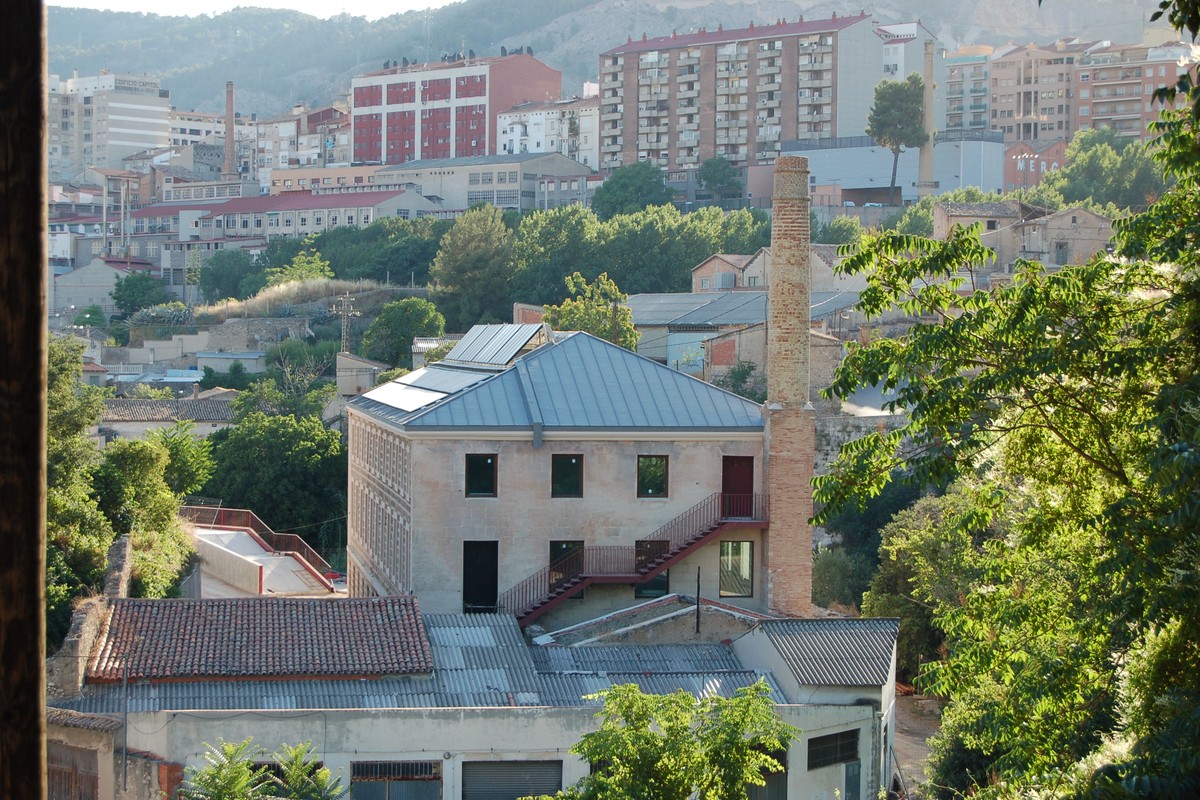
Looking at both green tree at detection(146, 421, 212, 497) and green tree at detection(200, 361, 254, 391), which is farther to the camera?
green tree at detection(200, 361, 254, 391)

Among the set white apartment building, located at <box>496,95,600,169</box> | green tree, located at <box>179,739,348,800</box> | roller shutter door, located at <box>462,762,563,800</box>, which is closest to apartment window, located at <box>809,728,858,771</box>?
roller shutter door, located at <box>462,762,563,800</box>

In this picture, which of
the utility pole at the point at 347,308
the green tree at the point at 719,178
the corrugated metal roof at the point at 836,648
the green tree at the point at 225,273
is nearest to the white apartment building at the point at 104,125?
the green tree at the point at 225,273

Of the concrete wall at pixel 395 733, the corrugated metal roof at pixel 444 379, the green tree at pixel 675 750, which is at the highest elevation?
the corrugated metal roof at pixel 444 379

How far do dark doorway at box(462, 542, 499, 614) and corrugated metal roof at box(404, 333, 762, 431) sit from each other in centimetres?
212

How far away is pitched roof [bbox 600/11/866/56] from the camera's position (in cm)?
9556

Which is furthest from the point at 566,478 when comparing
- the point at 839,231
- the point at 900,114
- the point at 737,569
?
the point at 900,114

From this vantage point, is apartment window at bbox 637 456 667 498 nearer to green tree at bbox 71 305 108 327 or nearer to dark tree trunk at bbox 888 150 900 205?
dark tree trunk at bbox 888 150 900 205

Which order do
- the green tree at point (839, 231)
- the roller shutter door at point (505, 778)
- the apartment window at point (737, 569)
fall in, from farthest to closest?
the green tree at point (839, 231), the apartment window at point (737, 569), the roller shutter door at point (505, 778)

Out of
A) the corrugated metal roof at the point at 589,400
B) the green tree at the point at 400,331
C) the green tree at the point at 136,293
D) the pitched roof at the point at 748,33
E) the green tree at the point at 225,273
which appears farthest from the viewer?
the pitched roof at the point at 748,33

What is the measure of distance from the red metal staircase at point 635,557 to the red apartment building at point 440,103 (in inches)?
3420

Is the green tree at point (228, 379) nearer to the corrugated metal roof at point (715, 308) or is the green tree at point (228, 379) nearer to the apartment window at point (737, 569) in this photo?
the corrugated metal roof at point (715, 308)

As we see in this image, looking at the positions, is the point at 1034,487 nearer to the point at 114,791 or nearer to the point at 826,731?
the point at 826,731

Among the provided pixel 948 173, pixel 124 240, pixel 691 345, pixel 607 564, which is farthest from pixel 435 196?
pixel 607 564

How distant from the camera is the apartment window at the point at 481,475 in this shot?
82.6 ft
